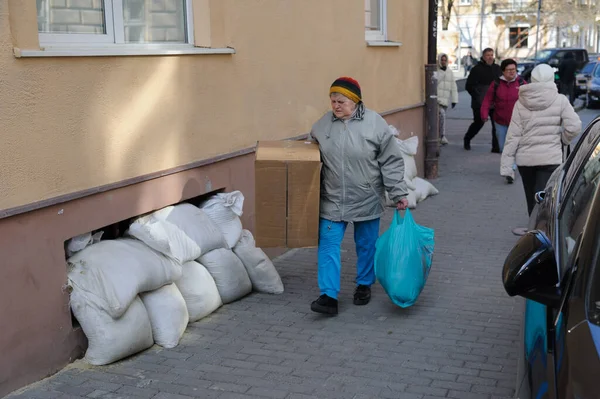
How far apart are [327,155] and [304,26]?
243cm

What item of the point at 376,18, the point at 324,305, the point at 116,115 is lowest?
the point at 324,305

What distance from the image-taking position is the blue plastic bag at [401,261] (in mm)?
5527

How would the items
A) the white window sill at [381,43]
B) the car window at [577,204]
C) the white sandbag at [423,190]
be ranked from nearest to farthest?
the car window at [577,204], the white window sill at [381,43], the white sandbag at [423,190]

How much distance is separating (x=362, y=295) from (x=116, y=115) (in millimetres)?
2253

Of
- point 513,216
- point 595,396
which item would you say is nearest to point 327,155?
point 595,396

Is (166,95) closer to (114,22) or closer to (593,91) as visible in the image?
(114,22)

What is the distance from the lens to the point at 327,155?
5.61 metres

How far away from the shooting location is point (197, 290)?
218 inches

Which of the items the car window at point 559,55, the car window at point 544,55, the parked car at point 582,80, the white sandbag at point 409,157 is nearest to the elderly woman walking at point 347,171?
the white sandbag at point 409,157

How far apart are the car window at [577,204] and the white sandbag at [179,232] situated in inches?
105

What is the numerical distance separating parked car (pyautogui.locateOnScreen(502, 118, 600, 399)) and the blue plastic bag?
2184 millimetres

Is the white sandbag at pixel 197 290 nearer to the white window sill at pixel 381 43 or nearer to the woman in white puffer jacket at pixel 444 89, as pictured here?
the white window sill at pixel 381 43

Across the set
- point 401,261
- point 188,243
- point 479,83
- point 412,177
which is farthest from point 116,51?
point 479,83

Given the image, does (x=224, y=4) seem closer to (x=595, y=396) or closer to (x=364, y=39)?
(x=364, y=39)
